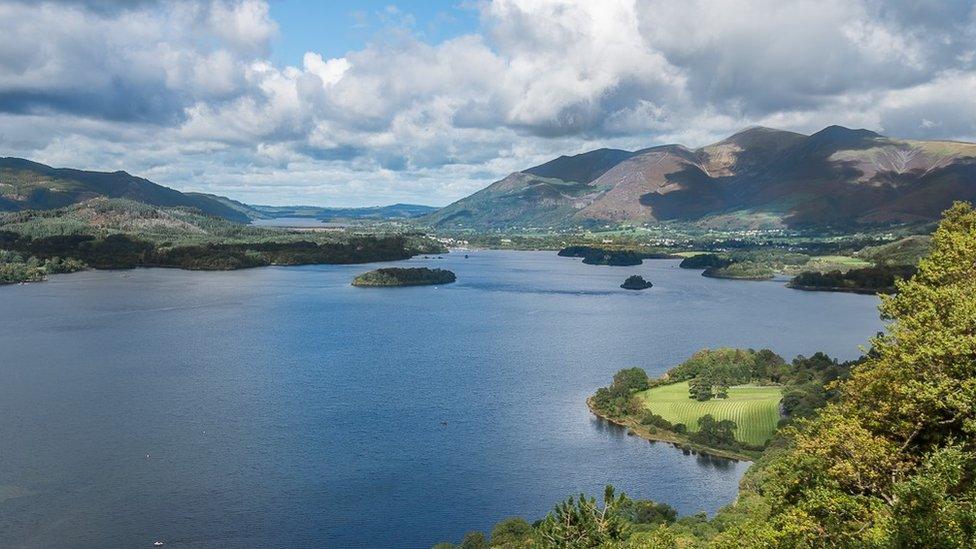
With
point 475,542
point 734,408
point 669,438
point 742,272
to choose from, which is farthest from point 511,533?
point 742,272

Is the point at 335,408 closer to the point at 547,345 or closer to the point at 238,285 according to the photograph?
the point at 547,345

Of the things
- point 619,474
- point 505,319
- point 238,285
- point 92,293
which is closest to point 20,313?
point 92,293

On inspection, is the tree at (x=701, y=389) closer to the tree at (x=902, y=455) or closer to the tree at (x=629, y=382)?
the tree at (x=629, y=382)

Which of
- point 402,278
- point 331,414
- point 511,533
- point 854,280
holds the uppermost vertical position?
point 854,280

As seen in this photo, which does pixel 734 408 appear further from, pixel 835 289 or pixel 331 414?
pixel 835 289

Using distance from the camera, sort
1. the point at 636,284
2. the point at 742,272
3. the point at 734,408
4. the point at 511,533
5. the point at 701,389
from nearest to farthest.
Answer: the point at 511,533 < the point at 734,408 < the point at 701,389 < the point at 636,284 < the point at 742,272

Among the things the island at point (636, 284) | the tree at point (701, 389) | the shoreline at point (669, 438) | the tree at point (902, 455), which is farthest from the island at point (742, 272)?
the tree at point (902, 455)
